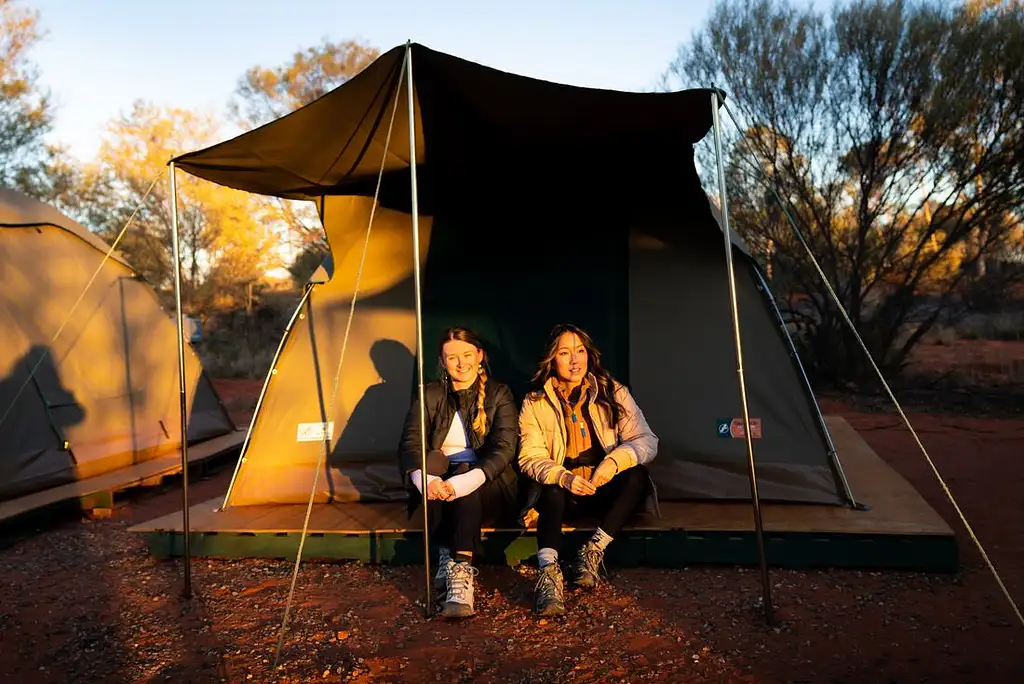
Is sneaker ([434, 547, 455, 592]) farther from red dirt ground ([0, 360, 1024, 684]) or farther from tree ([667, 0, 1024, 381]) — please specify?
tree ([667, 0, 1024, 381])

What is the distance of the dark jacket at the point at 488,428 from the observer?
369cm

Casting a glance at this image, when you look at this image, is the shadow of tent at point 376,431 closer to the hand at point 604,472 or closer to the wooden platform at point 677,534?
the wooden platform at point 677,534

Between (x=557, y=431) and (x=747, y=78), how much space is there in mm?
7413

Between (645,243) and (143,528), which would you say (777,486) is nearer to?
(645,243)

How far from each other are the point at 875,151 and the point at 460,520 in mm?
7810

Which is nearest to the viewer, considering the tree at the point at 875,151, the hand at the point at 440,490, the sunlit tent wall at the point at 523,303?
the hand at the point at 440,490

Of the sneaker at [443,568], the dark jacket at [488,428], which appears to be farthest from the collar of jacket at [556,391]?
the sneaker at [443,568]

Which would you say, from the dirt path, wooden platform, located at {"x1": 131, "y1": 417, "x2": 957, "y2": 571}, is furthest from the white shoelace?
wooden platform, located at {"x1": 131, "y1": 417, "x2": 957, "y2": 571}

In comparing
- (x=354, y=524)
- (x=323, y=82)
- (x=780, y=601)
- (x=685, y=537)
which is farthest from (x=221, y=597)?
(x=323, y=82)

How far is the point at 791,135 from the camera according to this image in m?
9.63

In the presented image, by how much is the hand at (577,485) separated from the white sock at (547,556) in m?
0.28

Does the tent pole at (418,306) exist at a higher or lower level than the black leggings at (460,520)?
higher

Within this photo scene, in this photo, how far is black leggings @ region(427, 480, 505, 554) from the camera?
3529mm

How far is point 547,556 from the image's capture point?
350 cm
